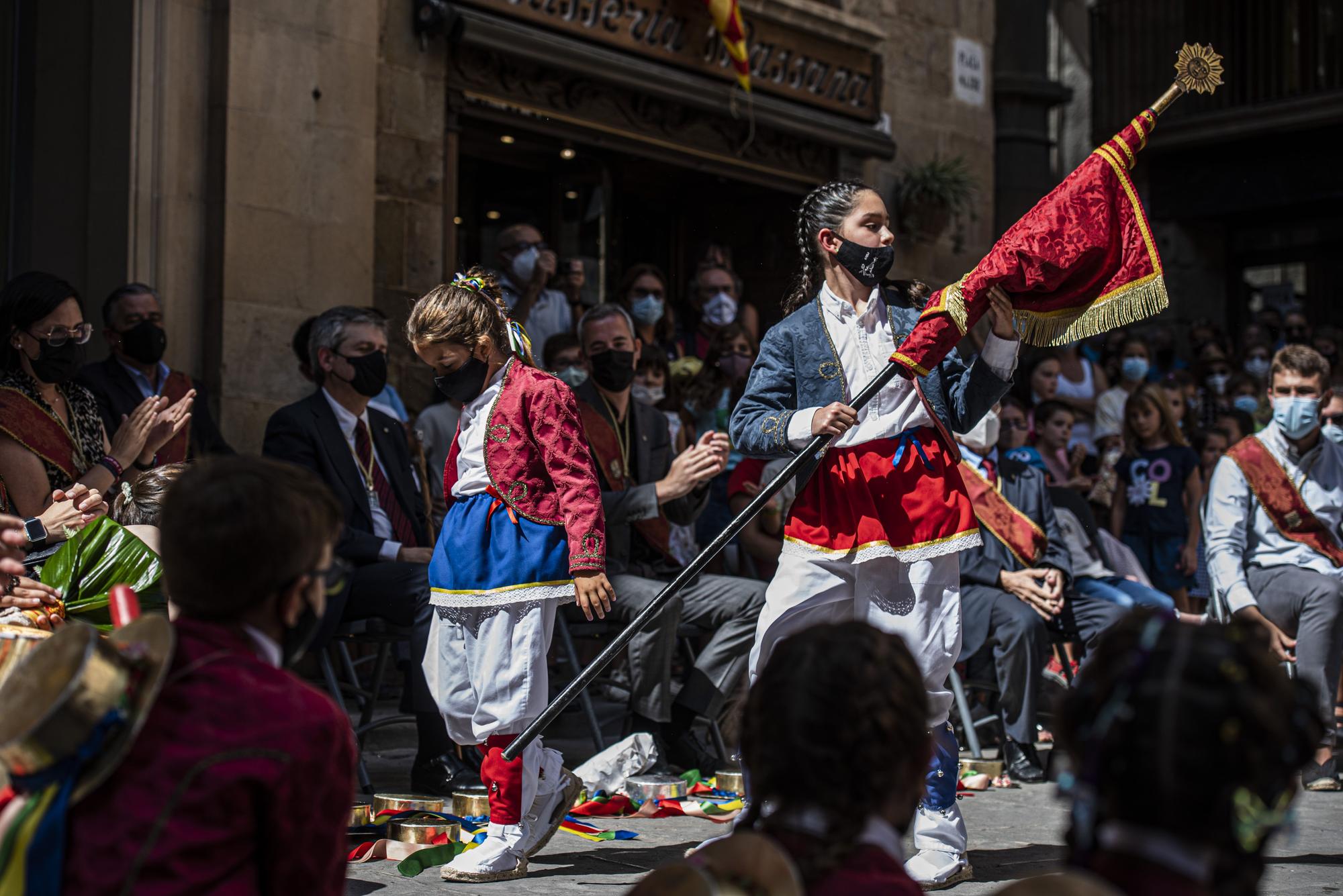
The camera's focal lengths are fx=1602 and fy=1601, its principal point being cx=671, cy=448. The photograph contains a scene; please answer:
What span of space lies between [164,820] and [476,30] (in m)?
7.37

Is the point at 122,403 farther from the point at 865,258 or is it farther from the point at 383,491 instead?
the point at 865,258

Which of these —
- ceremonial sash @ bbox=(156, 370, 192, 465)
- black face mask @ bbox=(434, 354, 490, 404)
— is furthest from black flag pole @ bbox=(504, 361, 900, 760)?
ceremonial sash @ bbox=(156, 370, 192, 465)

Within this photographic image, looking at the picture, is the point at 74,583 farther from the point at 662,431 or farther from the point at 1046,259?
the point at 662,431

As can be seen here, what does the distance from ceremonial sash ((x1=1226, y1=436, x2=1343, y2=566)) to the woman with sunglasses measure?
178 inches

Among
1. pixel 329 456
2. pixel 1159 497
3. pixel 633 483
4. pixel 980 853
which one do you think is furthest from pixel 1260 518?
pixel 329 456

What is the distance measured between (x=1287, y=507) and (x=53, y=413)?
5.06 m

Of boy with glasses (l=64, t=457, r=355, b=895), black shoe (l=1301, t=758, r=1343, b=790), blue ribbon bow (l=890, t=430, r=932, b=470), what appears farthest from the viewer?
black shoe (l=1301, t=758, r=1343, b=790)

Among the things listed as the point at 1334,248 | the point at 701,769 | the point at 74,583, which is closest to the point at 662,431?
the point at 701,769

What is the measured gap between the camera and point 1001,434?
8.07m

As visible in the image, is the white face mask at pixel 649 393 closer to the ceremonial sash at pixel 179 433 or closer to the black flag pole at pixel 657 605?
the ceremonial sash at pixel 179 433

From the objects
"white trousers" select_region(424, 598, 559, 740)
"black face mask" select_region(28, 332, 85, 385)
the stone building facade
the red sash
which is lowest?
A: "white trousers" select_region(424, 598, 559, 740)

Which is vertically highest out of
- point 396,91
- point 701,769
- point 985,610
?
point 396,91

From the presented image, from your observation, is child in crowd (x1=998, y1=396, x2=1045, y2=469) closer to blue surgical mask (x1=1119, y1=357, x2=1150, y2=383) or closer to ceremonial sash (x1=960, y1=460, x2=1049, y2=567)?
ceremonial sash (x1=960, y1=460, x2=1049, y2=567)

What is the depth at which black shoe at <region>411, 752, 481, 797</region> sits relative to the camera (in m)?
Result: 5.83
